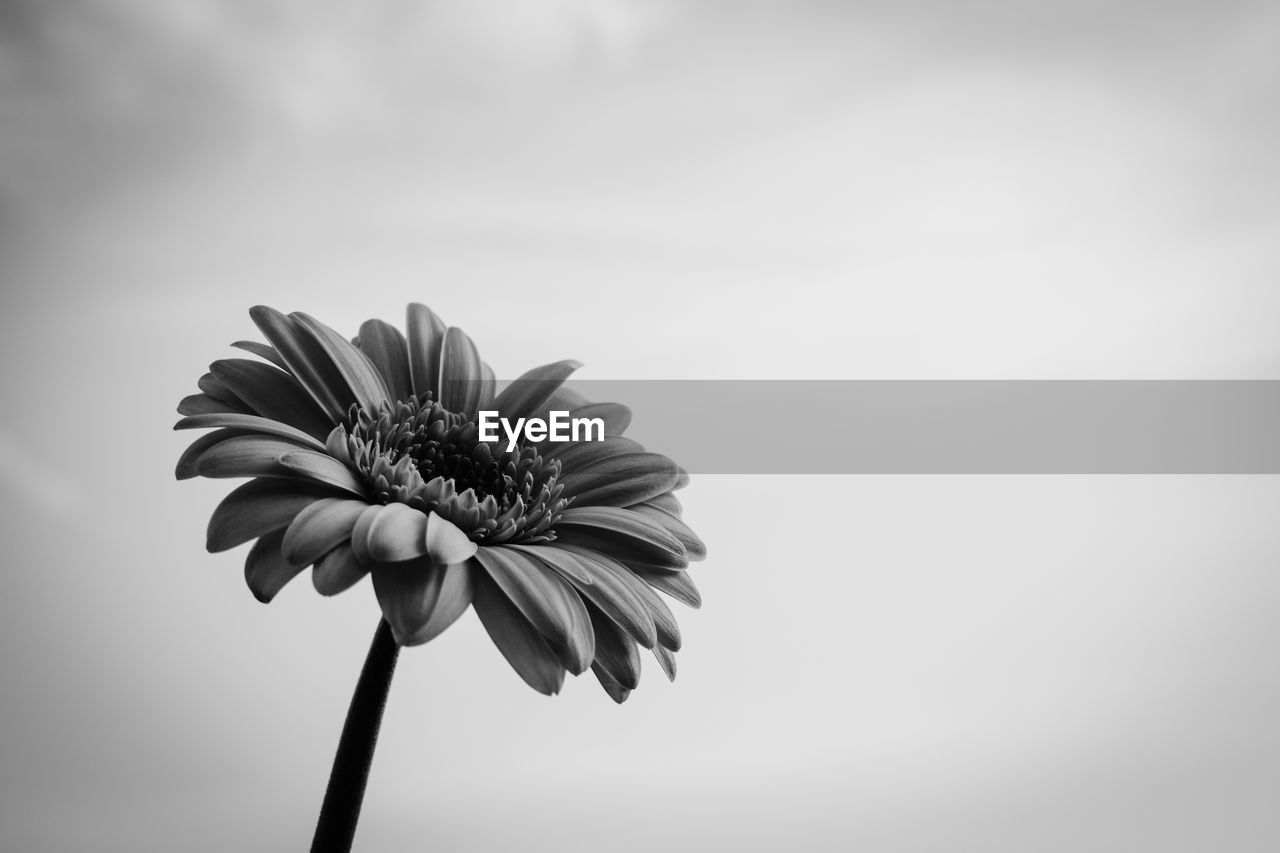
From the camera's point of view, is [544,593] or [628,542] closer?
[544,593]

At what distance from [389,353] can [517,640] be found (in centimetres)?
31

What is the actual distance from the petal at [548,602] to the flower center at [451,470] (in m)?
0.05

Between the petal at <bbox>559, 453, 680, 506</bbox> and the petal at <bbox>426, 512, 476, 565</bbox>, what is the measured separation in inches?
6.4

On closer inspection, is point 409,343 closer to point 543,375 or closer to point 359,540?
point 543,375

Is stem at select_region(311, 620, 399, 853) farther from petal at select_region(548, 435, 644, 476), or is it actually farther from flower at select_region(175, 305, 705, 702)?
petal at select_region(548, 435, 644, 476)

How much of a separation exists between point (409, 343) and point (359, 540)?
0.28m

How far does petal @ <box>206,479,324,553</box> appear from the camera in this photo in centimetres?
53

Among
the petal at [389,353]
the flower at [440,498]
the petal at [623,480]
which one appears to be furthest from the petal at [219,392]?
the petal at [623,480]

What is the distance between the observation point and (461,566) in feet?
1.81

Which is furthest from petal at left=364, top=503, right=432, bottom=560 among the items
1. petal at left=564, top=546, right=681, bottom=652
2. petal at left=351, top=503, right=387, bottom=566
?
petal at left=564, top=546, right=681, bottom=652

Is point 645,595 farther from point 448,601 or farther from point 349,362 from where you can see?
point 349,362

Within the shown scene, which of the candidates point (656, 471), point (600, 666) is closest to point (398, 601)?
point (600, 666)

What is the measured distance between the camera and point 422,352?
2.54 feet

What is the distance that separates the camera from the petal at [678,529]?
2.27ft
